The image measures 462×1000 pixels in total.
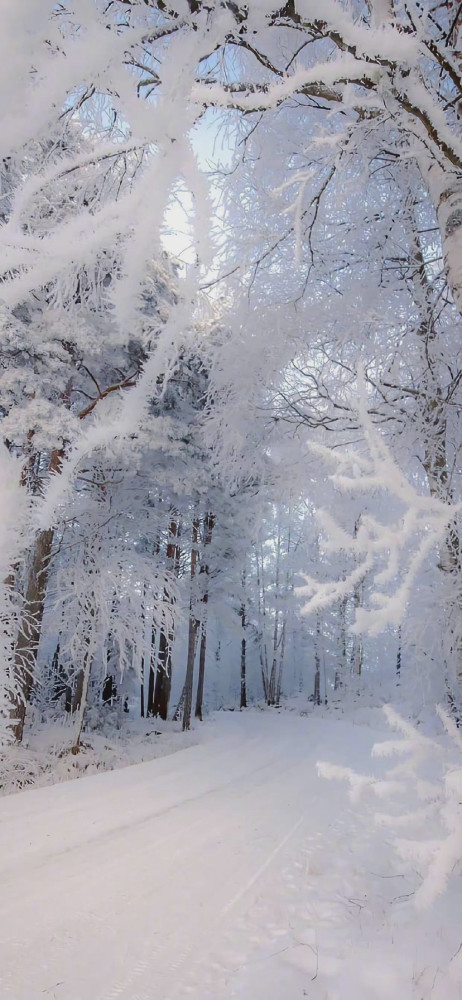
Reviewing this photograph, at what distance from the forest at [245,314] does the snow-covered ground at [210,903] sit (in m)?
0.10

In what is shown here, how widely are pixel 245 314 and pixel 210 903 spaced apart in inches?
181

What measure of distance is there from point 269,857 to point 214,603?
11490mm

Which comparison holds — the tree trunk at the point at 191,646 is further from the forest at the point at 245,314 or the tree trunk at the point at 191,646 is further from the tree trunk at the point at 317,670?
the tree trunk at the point at 317,670

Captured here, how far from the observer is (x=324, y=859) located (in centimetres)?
Answer: 450

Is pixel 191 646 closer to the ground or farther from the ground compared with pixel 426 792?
farther from the ground

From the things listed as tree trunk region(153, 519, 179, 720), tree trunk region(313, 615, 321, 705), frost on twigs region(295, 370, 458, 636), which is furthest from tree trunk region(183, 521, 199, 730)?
tree trunk region(313, 615, 321, 705)

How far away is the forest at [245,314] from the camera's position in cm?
182

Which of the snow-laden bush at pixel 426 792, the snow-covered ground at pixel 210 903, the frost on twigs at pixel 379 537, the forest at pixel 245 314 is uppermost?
the forest at pixel 245 314

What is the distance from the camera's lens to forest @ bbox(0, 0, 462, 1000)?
182 centimetres

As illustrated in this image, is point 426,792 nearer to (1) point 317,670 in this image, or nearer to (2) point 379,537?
(2) point 379,537

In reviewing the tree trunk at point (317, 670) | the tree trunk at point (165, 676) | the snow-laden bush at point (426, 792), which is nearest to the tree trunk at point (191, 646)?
the tree trunk at point (165, 676)

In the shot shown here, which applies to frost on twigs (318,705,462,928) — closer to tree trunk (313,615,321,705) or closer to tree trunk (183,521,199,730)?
tree trunk (183,521,199,730)

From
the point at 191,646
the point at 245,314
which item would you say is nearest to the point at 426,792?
the point at 245,314

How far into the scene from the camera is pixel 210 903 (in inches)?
142
